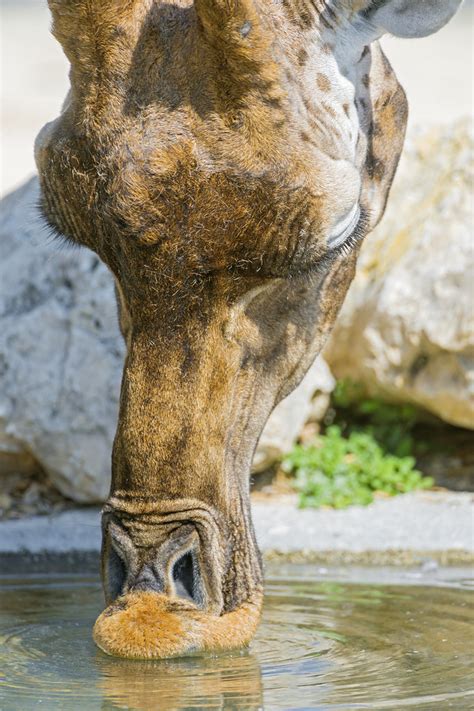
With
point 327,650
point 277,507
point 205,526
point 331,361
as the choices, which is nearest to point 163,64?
point 205,526

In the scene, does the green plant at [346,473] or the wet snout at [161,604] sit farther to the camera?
the green plant at [346,473]

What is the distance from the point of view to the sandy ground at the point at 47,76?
22.7 metres

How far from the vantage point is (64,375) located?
25.1 feet

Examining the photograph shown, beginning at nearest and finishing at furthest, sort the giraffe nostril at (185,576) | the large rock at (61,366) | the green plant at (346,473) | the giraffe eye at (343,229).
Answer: the giraffe nostril at (185,576) → the giraffe eye at (343,229) → the large rock at (61,366) → the green plant at (346,473)

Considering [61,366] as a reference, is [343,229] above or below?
above

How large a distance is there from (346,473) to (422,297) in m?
1.14

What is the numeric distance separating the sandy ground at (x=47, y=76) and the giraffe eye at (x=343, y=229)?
1298 cm

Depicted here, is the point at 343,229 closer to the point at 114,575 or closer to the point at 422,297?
the point at 114,575

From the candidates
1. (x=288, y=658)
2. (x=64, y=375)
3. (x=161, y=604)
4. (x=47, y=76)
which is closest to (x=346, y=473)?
(x=64, y=375)

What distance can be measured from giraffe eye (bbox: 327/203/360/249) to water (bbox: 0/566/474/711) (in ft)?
4.42

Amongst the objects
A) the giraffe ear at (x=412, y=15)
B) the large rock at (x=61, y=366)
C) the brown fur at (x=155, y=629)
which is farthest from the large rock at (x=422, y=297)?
the brown fur at (x=155, y=629)

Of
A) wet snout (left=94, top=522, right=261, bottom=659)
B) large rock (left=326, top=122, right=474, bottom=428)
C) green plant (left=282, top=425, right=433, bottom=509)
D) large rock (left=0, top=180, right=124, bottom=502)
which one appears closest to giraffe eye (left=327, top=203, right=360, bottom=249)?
wet snout (left=94, top=522, right=261, bottom=659)

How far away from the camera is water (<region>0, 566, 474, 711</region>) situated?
12.8 ft

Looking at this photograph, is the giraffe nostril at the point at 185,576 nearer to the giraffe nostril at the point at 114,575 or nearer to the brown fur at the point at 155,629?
the brown fur at the point at 155,629
